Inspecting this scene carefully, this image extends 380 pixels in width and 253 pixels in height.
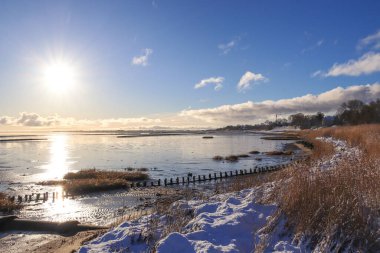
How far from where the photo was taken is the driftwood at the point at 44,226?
15109mm

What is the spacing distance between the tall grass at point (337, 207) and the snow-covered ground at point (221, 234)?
427mm

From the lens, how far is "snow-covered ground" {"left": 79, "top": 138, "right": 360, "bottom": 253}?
7137mm

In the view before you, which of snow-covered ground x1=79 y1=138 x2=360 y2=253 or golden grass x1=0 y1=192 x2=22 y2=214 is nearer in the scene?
snow-covered ground x1=79 y1=138 x2=360 y2=253

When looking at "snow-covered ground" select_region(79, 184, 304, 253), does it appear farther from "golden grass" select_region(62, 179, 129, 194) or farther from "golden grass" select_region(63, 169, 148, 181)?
"golden grass" select_region(63, 169, 148, 181)

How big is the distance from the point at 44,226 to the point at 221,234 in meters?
11.2

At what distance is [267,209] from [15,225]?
13002 mm

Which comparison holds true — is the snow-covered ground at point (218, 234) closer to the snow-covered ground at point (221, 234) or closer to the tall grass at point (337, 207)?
the snow-covered ground at point (221, 234)

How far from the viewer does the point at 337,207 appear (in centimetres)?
723

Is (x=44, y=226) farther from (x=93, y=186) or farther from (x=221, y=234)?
(x=93, y=186)

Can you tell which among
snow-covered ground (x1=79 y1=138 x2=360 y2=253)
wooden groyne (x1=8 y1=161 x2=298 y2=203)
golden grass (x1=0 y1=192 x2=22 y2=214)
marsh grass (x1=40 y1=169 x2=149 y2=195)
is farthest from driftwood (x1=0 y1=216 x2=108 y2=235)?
marsh grass (x1=40 y1=169 x2=149 y2=195)

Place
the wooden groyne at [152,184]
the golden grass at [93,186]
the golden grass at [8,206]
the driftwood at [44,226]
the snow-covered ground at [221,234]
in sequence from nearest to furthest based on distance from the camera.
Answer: the snow-covered ground at [221,234], the driftwood at [44,226], the golden grass at [8,206], the wooden groyne at [152,184], the golden grass at [93,186]

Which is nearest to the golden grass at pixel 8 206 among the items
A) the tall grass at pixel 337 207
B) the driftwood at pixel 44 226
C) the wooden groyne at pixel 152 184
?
the wooden groyne at pixel 152 184

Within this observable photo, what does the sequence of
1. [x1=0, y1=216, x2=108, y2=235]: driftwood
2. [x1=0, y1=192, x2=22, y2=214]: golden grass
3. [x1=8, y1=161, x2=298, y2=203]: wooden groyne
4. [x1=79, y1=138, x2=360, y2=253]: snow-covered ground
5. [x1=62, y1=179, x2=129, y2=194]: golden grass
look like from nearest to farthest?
[x1=79, y1=138, x2=360, y2=253]: snow-covered ground, [x1=0, y1=216, x2=108, y2=235]: driftwood, [x1=0, y1=192, x2=22, y2=214]: golden grass, [x1=8, y1=161, x2=298, y2=203]: wooden groyne, [x1=62, y1=179, x2=129, y2=194]: golden grass

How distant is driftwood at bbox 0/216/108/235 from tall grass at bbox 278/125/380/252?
9861mm
